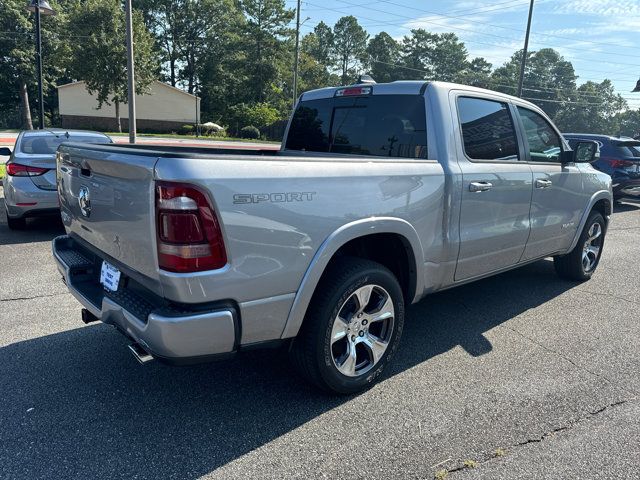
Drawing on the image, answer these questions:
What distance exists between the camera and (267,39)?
5331cm

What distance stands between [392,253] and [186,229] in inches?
63.2

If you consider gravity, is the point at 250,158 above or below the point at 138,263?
above

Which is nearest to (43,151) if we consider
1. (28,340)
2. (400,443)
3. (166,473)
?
(28,340)

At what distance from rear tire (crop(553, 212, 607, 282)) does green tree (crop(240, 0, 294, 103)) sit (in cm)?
5137

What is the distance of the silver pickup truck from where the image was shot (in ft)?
7.53

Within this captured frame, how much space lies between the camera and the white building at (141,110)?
45.2 metres

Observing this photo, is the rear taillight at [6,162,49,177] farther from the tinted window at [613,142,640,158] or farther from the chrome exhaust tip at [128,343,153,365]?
the tinted window at [613,142,640,158]

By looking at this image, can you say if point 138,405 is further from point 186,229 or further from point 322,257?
point 322,257

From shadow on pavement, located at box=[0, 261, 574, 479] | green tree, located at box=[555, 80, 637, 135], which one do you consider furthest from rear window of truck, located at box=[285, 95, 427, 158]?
green tree, located at box=[555, 80, 637, 135]

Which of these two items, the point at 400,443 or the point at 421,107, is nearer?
the point at 400,443

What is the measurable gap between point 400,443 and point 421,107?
2214mm

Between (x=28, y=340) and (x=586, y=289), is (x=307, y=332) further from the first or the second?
(x=586, y=289)

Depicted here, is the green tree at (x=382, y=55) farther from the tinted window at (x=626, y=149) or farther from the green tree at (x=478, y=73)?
the tinted window at (x=626, y=149)

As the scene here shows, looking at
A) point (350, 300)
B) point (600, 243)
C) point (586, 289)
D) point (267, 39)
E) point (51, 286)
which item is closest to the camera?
point (350, 300)
